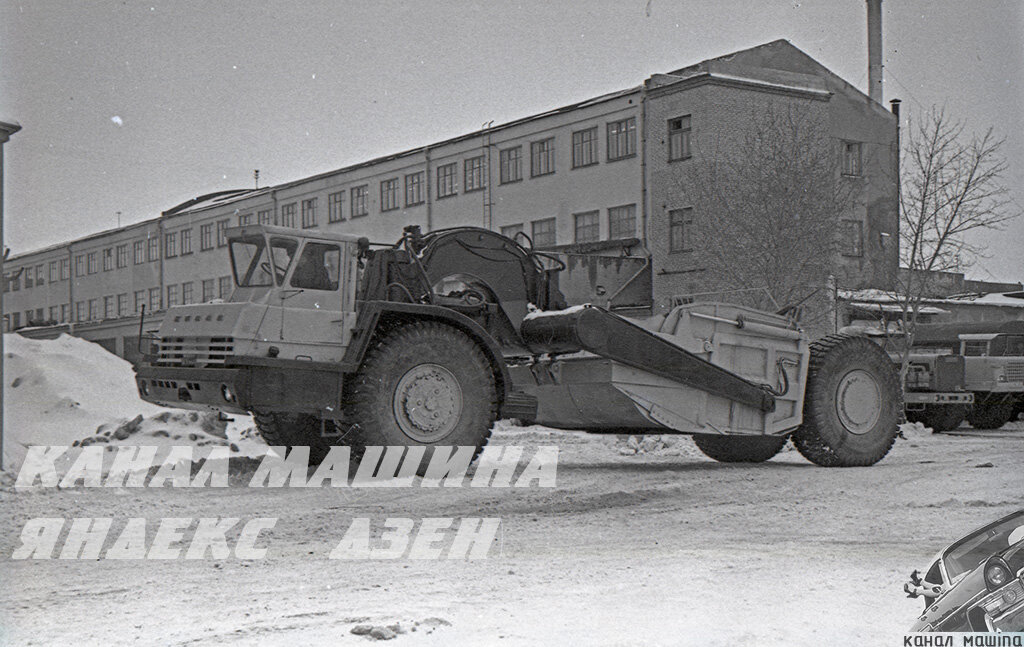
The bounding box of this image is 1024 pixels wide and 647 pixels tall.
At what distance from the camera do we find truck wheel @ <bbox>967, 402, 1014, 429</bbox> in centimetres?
1831

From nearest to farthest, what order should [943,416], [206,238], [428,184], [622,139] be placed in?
[206,238] < [943,416] < [428,184] < [622,139]

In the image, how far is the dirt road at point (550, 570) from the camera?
144 inches

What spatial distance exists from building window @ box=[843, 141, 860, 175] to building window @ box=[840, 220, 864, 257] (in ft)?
2.12

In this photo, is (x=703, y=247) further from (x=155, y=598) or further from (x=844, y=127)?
(x=155, y=598)

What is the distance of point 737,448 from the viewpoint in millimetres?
11430

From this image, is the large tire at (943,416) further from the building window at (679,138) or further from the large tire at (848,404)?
the large tire at (848,404)

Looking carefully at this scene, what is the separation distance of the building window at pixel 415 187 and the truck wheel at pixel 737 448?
14.2 meters

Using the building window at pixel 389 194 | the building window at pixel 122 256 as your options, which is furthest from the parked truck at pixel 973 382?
the building window at pixel 122 256

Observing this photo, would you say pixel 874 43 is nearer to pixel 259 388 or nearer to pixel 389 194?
pixel 259 388

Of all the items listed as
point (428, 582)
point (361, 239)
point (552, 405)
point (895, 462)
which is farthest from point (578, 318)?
point (428, 582)

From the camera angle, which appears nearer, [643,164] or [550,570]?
[550,570]

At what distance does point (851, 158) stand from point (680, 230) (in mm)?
10679

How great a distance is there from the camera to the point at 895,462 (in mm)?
11188

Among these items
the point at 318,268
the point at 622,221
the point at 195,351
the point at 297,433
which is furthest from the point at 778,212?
the point at 622,221
